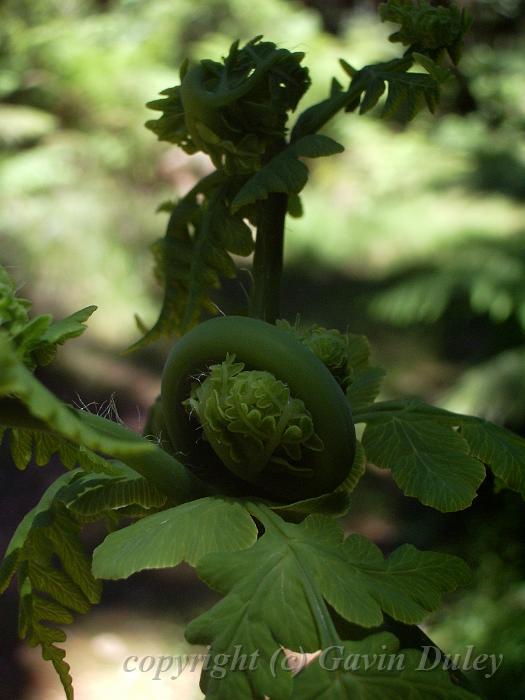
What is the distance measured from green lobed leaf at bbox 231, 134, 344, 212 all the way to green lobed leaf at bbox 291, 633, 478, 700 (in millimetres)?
312

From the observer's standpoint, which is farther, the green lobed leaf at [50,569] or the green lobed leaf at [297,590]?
the green lobed leaf at [50,569]

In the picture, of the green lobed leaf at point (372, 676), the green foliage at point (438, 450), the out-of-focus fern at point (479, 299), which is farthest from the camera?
the out-of-focus fern at point (479, 299)

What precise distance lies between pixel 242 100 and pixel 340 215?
363cm

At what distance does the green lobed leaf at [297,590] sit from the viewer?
0.43m

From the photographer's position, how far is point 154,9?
5086mm

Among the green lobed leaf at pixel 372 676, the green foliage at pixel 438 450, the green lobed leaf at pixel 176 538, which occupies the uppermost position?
the green lobed leaf at pixel 176 538

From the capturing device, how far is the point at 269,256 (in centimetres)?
67

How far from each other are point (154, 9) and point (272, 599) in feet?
16.9

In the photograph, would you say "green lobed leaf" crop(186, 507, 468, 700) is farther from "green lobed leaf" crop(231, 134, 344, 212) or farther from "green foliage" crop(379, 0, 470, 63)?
"green foliage" crop(379, 0, 470, 63)

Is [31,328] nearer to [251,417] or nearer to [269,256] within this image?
[251,417]

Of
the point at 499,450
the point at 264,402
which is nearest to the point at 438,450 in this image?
the point at 499,450

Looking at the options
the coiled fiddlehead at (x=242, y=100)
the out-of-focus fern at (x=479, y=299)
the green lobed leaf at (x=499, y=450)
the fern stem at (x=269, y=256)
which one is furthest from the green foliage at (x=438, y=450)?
the out-of-focus fern at (x=479, y=299)

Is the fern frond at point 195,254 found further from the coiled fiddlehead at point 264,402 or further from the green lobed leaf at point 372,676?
the green lobed leaf at point 372,676

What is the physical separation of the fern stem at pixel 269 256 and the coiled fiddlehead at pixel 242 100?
0.11ft
